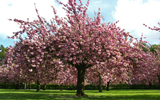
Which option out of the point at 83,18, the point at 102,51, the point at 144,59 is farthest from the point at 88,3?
the point at 144,59

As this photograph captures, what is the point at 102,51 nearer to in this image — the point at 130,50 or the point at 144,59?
the point at 130,50

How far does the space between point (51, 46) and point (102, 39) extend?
5094 mm

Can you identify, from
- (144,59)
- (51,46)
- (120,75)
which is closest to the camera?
(51,46)

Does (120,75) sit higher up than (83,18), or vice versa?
(83,18)

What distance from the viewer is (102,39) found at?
16.4 meters

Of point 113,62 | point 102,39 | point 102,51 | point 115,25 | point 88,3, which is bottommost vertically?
point 113,62

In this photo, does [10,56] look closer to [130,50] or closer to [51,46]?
[51,46]

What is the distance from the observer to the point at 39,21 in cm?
1722

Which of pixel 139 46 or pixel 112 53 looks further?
pixel 139 46

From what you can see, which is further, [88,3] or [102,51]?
[88,3]

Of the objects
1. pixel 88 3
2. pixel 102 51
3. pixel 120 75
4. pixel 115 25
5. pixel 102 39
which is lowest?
pixel 120 75

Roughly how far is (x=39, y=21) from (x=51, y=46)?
11.1 feet

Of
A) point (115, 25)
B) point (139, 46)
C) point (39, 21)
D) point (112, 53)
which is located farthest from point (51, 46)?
point (139, 46)

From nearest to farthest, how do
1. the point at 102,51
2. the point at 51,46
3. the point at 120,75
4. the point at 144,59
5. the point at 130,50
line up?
the point at 51,46, the point at 102,51, the point at 130,50, the point at 144,59, the point at 120,75
